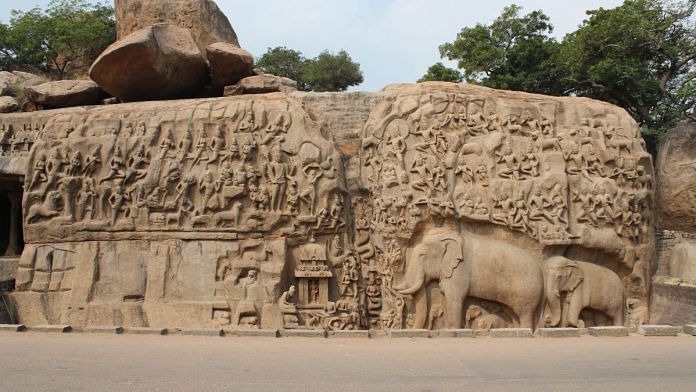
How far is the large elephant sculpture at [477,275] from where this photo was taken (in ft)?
37.3

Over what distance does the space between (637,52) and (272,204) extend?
Result: 1338cm

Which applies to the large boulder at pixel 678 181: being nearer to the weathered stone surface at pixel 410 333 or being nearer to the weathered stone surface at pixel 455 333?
the weathered stone surface at pixel 455 333

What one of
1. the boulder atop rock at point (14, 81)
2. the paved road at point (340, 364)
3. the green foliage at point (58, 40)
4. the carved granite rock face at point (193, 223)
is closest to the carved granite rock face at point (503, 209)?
the carved granite rock face at point (193, 223)

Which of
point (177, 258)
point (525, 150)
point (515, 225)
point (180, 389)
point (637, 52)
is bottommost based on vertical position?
point (180, 389)

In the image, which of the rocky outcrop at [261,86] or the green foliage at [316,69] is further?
the green foliage at [316,69]

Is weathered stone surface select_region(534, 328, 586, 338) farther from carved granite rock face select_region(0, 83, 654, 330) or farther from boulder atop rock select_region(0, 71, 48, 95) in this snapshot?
boulder atop rock select_region(0, 71, 48, 95)

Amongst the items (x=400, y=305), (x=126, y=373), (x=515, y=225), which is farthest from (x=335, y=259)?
(x=126, y=373)

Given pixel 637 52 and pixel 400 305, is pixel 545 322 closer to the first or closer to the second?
pixel 400 305

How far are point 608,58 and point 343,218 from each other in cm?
1173

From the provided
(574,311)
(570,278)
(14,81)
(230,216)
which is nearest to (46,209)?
(230,216)

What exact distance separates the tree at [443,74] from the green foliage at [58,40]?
11.9 meters

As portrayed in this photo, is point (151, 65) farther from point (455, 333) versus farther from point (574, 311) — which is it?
point (574, 311)

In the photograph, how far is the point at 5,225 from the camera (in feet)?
52.4

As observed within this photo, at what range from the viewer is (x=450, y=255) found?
1148 cm
